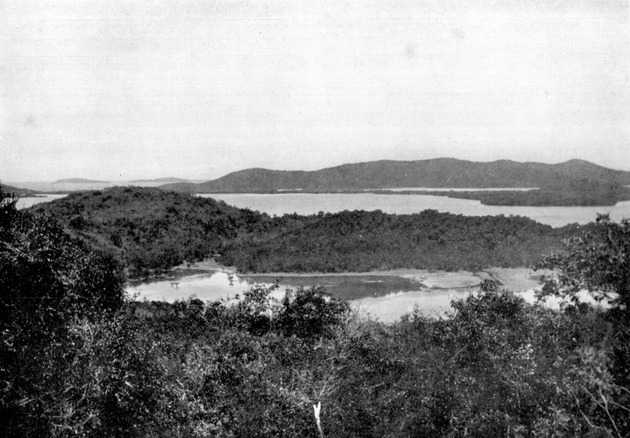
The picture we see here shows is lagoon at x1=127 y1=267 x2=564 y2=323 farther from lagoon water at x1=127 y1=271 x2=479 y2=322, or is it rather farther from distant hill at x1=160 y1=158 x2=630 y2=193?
distant hill at x1=160 y1=158 x2=630 y2=193

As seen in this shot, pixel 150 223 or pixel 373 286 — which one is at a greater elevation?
pixel 150 223

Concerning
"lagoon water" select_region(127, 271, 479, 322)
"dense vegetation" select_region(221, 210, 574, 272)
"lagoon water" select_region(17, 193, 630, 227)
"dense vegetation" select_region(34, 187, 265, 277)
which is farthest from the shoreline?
"lagoon water" select_region(17, 193, 630, 227)

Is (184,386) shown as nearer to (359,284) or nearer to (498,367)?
(498,367)

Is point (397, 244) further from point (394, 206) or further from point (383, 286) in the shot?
point (394, 206)

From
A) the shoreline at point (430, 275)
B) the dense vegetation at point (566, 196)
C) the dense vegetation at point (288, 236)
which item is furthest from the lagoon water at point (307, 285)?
the dense vegetation at point (566, 196)

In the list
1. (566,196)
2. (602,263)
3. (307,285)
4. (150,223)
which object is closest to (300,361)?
(602,263)

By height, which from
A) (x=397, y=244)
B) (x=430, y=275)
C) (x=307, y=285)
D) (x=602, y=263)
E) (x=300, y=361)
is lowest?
(x=307, y=285)
